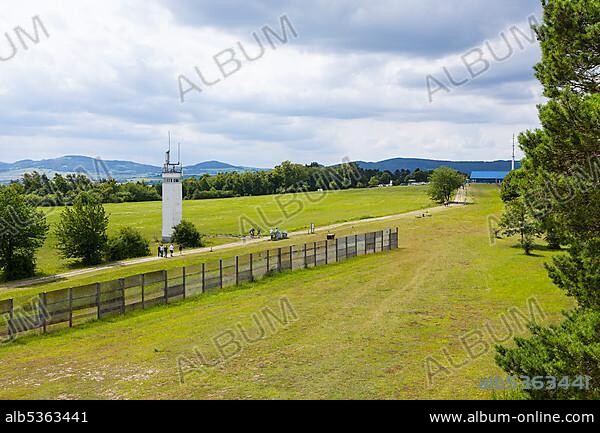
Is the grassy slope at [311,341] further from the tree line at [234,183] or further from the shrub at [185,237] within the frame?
the tree line at [234,183]

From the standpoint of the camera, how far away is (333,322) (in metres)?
22.0

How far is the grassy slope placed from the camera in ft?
48.2

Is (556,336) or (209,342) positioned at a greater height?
(556,336)

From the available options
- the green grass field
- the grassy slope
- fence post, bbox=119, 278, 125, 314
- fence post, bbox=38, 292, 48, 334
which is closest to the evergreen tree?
the grassy slope

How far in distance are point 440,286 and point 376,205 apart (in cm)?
6930

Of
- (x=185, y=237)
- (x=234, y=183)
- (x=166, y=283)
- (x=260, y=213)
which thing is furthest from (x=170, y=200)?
(x=234, y=183)

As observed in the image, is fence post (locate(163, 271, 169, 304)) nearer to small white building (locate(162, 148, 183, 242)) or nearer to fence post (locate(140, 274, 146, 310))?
fence post (locate(140, 274, 146, 310))

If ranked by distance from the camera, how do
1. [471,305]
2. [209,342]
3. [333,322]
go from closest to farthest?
1. [209,342]
2. [333,322]
3. [471,305]

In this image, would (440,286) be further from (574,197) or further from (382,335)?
(574,197)

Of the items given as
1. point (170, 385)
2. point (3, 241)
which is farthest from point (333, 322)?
point (3, 241)
